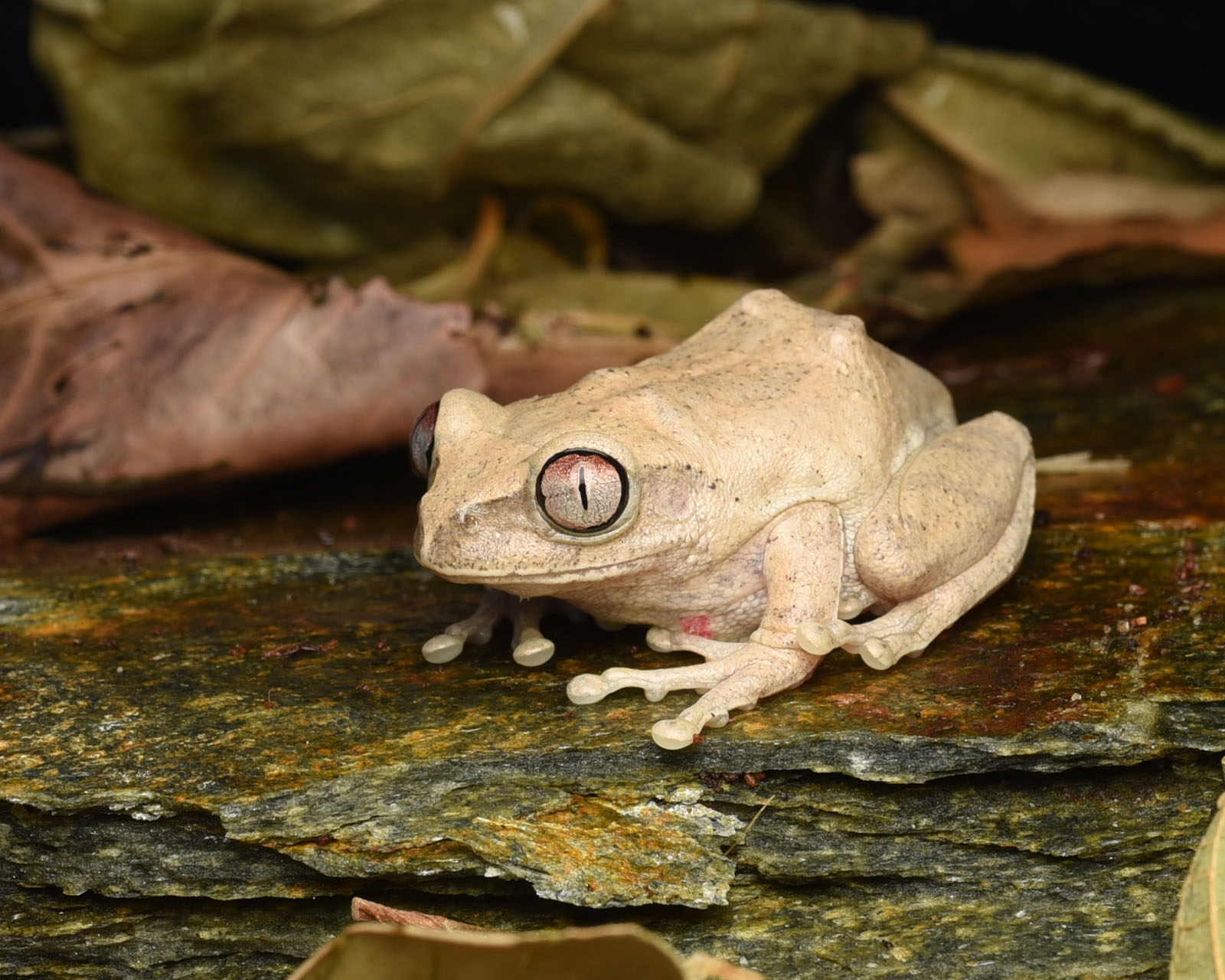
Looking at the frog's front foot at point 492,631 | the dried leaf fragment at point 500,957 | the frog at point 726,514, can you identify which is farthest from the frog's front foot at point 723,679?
the dried leaf fragment at point 500,957

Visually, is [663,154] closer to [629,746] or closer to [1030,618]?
[1030,618]

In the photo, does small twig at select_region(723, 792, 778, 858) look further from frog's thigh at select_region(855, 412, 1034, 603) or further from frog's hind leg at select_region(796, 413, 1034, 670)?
frog's thigh at select_region(855, 412, 1034, 603)

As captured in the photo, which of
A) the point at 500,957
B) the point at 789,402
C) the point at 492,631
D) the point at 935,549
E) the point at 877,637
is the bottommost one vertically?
the point at 500,957

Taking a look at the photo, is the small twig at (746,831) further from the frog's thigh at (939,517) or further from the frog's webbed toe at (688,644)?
the frog's thigh at (939,517)

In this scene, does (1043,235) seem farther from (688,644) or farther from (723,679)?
(723,679)

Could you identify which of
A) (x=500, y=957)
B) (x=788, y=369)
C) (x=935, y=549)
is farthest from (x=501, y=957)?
(x=788, y=369)

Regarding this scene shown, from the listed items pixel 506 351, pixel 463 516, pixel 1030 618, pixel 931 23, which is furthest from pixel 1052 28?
pixel 463 516
